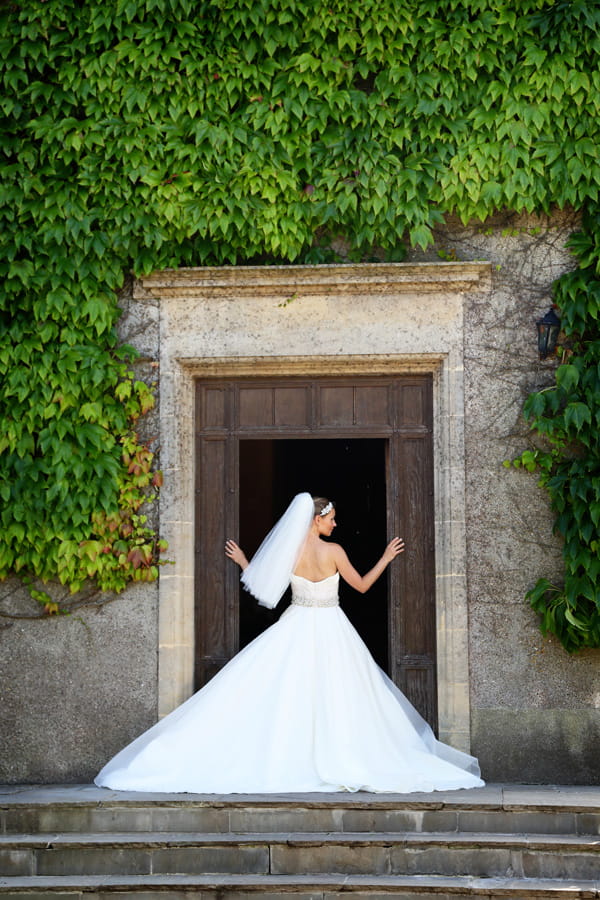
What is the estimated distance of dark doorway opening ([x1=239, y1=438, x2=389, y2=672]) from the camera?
36.1 ft

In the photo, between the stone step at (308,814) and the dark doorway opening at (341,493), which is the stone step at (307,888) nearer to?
the stone step at (308,814)

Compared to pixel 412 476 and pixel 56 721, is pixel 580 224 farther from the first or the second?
pixel 56 721

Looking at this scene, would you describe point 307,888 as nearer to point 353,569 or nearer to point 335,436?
point 353,569

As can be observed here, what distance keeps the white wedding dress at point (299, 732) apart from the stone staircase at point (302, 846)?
0.21m

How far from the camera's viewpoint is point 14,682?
22.4ft

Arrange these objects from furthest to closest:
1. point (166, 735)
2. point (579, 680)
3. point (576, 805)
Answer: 1. point (579, 680)
2. point (166, 735)
3. point (576, 805)

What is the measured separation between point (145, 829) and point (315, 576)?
1809mm

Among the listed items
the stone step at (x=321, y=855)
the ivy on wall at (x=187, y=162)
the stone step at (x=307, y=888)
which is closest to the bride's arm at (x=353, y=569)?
the ivy on wall at (x=187, y=162)

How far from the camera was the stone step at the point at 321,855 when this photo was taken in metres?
5.27

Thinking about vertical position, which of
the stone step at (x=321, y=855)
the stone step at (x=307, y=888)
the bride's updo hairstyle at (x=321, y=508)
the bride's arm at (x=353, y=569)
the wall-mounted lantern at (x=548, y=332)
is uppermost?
the wall-mounted lantern at (x=548, y=332)

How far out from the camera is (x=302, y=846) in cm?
533

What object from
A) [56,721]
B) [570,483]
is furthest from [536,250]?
[56,721]

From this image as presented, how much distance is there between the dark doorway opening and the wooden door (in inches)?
139

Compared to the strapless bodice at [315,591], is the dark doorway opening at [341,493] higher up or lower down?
higher up
